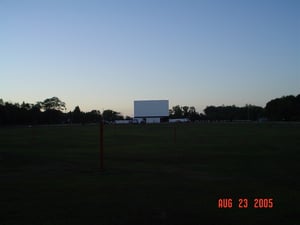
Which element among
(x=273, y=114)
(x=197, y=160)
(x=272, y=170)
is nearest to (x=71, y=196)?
(x=272, y=170)

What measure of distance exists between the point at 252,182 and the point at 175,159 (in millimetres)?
6786
